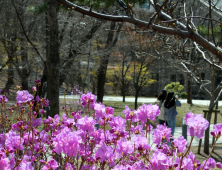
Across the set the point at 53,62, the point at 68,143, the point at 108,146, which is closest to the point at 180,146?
the point at 108,146

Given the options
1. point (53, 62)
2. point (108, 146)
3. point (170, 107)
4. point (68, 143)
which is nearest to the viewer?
point (68, 143)

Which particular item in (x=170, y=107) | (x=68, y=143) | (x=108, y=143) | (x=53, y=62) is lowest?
(x=170, y=107)

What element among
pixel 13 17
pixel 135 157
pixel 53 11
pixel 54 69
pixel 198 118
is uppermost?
pixel 13 17

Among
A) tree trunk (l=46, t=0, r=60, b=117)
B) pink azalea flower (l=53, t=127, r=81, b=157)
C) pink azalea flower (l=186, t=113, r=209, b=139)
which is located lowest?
pink azalea flower (l=53, t=127, r=81, b=157)

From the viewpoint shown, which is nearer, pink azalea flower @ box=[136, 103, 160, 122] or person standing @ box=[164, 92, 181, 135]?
pink azalea flower @ box=[136, 103, 160, 122]

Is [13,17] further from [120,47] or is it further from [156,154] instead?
[120,47]

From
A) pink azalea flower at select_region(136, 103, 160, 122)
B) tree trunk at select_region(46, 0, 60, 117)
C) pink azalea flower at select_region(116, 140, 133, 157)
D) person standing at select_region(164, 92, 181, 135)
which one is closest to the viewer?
pink azalea flower at select_region(116, 140, 133, 157)

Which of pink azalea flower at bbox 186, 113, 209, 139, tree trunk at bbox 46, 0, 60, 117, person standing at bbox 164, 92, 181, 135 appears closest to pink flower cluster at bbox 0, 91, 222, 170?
pink azalea flower at bbox 186, 113, 209, 139

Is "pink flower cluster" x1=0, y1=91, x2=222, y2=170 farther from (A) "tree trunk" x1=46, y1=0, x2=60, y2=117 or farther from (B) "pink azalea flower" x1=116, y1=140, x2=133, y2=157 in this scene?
(A) "tree trunk" x1=46, y1=0, x2=60, y2=117

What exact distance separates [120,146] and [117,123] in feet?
0.64

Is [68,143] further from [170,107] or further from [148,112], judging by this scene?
[170,107]

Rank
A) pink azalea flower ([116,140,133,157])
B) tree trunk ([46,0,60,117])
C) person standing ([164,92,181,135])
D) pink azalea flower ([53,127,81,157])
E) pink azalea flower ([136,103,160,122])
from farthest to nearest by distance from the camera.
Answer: person standing ([164,92,181,135]) < tree trunk ([46,0,60,117]) < pink azalea flower ([136,103,160,122]) < pink azalea flower ([116,140,133,157]) < pink azalea flower ([53,127,81,157])

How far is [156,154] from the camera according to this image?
1081 mm

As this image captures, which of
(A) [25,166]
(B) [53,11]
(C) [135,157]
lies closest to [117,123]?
(C) [135,157]
